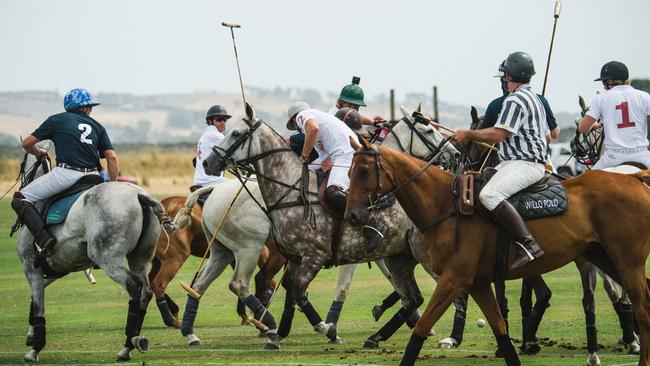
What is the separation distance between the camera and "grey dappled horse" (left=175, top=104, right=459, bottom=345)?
15.2 m

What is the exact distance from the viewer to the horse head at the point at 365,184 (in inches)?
456

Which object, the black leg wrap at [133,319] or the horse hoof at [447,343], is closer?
the black leg wrap at [133,319]

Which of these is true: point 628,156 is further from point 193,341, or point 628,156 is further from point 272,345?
point 193,341

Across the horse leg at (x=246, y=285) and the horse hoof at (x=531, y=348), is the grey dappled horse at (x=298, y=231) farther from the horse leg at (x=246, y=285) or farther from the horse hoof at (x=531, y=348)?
the horse hoof at (x=531, y=348)

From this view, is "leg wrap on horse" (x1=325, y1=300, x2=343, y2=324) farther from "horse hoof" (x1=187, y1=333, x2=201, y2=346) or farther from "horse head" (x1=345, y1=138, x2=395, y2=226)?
"horse head" (x1=345, y1=138, x2=395, y2=226)

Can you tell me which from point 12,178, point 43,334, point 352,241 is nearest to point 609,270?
point 352,241

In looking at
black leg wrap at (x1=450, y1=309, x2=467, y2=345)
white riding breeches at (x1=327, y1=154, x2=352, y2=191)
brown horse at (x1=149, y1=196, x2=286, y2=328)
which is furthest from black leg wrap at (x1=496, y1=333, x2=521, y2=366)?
brown horse at (x1=149, y1=196, x2=286, y2=328)

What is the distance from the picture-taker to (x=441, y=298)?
37.6 ft

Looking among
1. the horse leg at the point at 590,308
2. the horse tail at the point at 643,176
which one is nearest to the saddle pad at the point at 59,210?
the horse leg at the point at 590,308

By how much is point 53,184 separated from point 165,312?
368 cm

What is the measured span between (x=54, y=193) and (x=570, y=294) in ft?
30.9

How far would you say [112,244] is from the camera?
1349 centimetres

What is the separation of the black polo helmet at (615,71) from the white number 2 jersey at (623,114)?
156mm

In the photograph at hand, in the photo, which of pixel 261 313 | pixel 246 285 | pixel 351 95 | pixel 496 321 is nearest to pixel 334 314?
pixel 261 313
